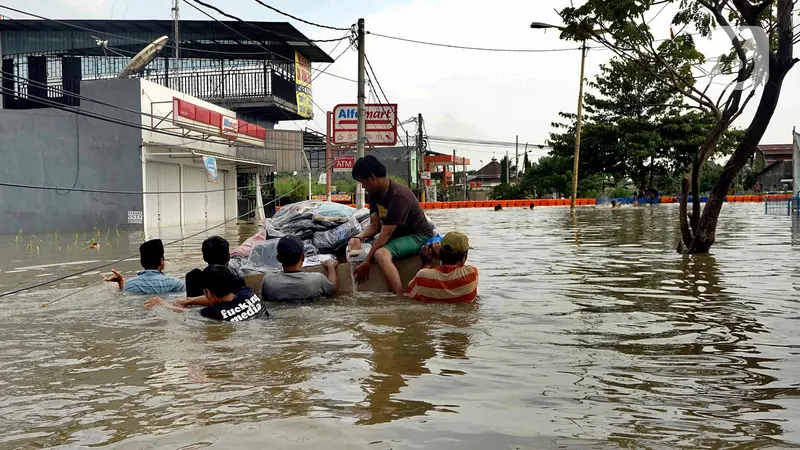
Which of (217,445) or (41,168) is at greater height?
(41,168)

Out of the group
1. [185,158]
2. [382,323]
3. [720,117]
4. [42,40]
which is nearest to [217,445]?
[382,323]

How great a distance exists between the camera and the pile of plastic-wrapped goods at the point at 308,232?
8.27 meters

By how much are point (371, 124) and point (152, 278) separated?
61.1ft

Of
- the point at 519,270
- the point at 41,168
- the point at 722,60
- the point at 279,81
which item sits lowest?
the point at 519,270

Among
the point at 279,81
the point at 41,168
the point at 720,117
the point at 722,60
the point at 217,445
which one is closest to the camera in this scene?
the point at 217,445

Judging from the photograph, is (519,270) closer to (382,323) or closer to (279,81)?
(382,323)

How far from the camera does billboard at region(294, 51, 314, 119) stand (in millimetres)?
41156

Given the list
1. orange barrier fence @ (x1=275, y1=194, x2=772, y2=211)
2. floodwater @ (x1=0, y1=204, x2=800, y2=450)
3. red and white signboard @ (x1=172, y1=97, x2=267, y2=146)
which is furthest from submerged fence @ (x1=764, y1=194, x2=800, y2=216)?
red and white signboard @ (x1=172, y1=97, x2=267, y2=146)

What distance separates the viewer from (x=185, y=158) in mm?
26438

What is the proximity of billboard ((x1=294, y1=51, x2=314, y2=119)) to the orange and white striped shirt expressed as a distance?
34662 mm

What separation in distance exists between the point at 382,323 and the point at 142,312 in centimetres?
248

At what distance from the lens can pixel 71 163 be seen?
2303cm

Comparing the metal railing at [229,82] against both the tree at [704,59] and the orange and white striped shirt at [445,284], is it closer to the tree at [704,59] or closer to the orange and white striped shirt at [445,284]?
the tree at [704,59]

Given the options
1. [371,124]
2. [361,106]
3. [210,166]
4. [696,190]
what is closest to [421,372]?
[696,190]
